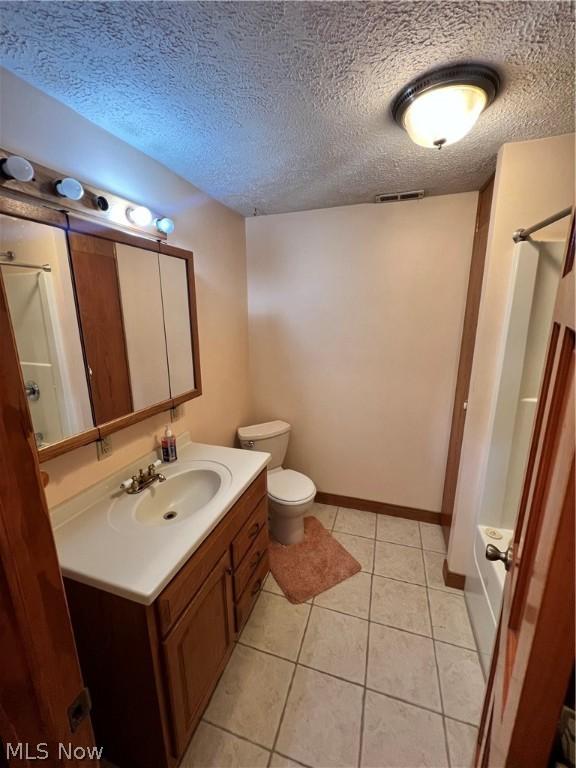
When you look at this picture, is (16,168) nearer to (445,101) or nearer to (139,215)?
(139,215)

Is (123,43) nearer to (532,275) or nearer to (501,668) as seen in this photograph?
(532,275)

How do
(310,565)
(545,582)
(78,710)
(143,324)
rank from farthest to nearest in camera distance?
(310,565) < (143,324) < (78,710) < (545,582)

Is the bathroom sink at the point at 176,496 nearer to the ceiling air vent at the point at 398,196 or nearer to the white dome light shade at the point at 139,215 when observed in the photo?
the white dome light shade at the point at 139,215

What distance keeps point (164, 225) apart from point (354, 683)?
7.43 ft

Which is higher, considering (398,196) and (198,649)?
(398,196)

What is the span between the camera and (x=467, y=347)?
189cm

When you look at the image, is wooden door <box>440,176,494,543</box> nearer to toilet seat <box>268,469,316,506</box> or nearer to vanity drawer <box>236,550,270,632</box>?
toilet seat <box>268,469,316,506</box>

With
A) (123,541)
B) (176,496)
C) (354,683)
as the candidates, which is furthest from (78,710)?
(354,683)

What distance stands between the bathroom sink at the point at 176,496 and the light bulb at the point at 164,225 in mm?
1150

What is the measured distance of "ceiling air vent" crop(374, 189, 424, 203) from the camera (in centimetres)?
187

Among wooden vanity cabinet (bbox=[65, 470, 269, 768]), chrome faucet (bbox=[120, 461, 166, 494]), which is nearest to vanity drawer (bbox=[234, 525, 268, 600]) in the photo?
wooden vanity cabinet (bbox=[65, 470, 269, 768])

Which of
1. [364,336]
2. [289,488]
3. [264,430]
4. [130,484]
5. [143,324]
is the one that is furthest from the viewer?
[264,430]

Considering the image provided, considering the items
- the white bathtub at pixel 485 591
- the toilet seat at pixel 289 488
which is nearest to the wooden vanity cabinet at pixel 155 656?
the toilet seat at pixel 289 488

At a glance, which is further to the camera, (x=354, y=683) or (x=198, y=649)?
(x=354, y=683)
